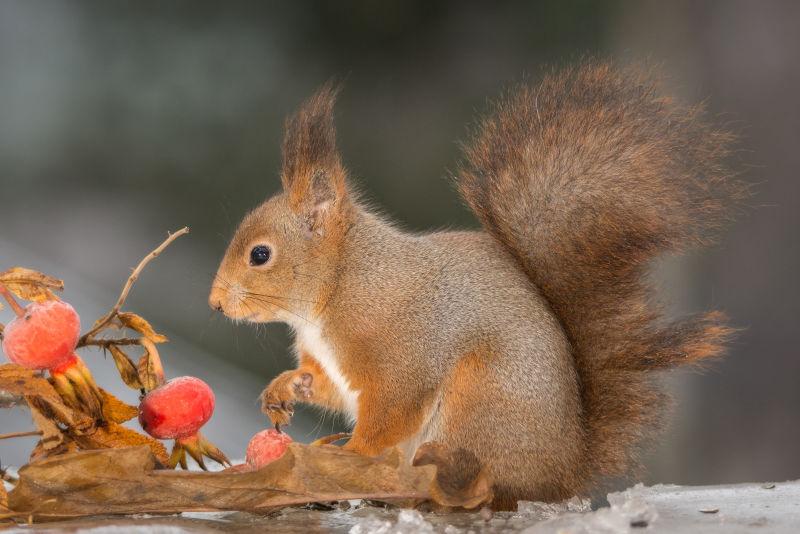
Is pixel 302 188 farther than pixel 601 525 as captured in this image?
Yes

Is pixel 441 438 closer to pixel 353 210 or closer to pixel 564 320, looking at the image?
pixel 564 320

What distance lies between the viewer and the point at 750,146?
183 cm

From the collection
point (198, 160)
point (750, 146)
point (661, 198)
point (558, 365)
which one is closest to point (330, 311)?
point (558, 365)

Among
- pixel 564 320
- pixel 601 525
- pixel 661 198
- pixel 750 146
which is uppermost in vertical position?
pixel 750 146

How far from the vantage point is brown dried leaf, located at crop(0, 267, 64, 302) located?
854mm

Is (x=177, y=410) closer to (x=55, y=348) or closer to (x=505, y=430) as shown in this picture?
(x=55, y=348)

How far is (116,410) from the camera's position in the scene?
0.86 metres

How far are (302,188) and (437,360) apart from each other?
331 millimetres

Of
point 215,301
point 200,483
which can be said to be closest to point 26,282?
point 200,483

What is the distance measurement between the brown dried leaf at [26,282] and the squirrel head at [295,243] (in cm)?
39

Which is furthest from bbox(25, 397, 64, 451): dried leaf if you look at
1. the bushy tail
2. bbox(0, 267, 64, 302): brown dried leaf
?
the bushy tail

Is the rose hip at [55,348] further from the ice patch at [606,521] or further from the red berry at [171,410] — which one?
the ice patch at [606,521]

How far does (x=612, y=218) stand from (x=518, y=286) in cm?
14

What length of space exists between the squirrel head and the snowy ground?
0.33 m
